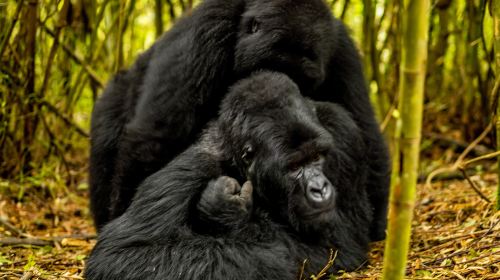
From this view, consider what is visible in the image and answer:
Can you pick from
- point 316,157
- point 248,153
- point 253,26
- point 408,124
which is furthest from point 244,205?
point 408,124

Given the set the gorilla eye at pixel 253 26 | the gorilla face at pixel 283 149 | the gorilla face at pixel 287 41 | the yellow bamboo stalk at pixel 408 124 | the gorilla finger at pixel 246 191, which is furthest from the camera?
the gorilla eye at pixel 253 26

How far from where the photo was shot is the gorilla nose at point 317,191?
3271mm

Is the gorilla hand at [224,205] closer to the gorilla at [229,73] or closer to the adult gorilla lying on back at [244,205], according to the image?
the adult gorilla lying on back at [244,205]

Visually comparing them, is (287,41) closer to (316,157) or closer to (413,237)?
(316,157)

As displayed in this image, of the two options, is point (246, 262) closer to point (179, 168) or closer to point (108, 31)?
point (179, 168)

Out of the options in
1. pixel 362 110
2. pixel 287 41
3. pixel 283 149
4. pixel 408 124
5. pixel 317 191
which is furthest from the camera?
pixel 362 110

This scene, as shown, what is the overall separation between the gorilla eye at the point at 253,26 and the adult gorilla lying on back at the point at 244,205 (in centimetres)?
42

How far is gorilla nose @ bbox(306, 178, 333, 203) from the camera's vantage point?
3.27 meters

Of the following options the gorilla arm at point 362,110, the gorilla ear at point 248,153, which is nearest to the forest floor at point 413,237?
the gorilla arm at point 362,110

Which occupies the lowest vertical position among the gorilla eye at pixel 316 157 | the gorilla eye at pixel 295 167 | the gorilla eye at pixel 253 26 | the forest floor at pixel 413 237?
the forest floor at pixel 413 237

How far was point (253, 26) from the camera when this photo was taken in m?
4.06

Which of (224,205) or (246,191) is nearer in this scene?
(224,205)

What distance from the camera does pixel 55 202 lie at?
561cm

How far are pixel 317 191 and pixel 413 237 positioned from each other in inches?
41.7
